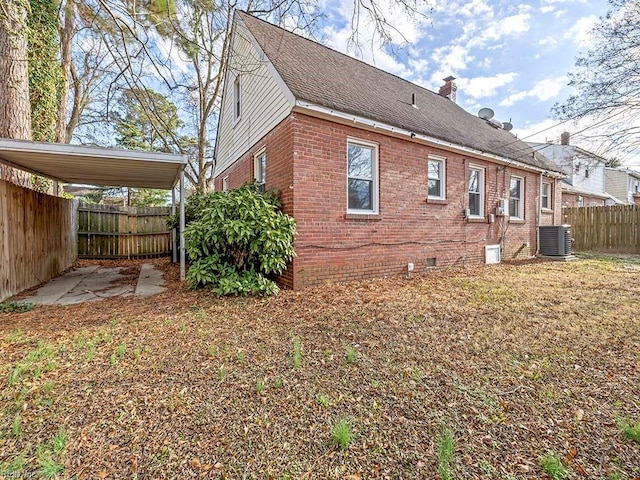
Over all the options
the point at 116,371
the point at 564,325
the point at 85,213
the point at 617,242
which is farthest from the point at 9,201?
the point at 617,242

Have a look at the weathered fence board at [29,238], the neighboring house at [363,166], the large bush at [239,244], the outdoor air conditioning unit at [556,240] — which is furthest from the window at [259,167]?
the outdoor air conditioning unit at [556,240]

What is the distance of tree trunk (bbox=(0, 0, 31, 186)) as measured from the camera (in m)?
5.98

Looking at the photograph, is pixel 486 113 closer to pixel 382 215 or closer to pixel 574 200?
pixel 382 215

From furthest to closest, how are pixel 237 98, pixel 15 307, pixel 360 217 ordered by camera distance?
pixel 237 98
pixel 360 217
pixel 15 307

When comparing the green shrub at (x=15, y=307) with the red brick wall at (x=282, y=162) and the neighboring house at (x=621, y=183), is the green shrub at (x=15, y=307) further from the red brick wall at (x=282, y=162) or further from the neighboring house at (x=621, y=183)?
the neighboring house at (x=621, y=183)

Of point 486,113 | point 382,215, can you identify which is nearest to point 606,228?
point 486,113

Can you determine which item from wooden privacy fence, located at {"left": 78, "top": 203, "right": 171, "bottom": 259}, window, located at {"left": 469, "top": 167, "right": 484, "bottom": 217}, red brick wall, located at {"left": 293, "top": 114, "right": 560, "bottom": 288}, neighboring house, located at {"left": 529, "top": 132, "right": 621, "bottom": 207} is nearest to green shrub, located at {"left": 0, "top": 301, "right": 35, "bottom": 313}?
red brick wall, located at {"left": 293, "top": 114, "right": 560, "bottom": 288}

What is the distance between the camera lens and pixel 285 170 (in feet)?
19.2

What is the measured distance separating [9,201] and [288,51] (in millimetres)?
6528

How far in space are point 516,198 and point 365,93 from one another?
6591mm

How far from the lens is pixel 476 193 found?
8953 millimetres

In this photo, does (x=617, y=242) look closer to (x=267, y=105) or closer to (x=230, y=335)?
(x=267, y=105)

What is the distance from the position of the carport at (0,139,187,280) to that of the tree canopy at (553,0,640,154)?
1056 cm

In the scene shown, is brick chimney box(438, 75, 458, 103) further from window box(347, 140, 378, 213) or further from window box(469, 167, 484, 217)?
window box(347, 140, 378, 213)
